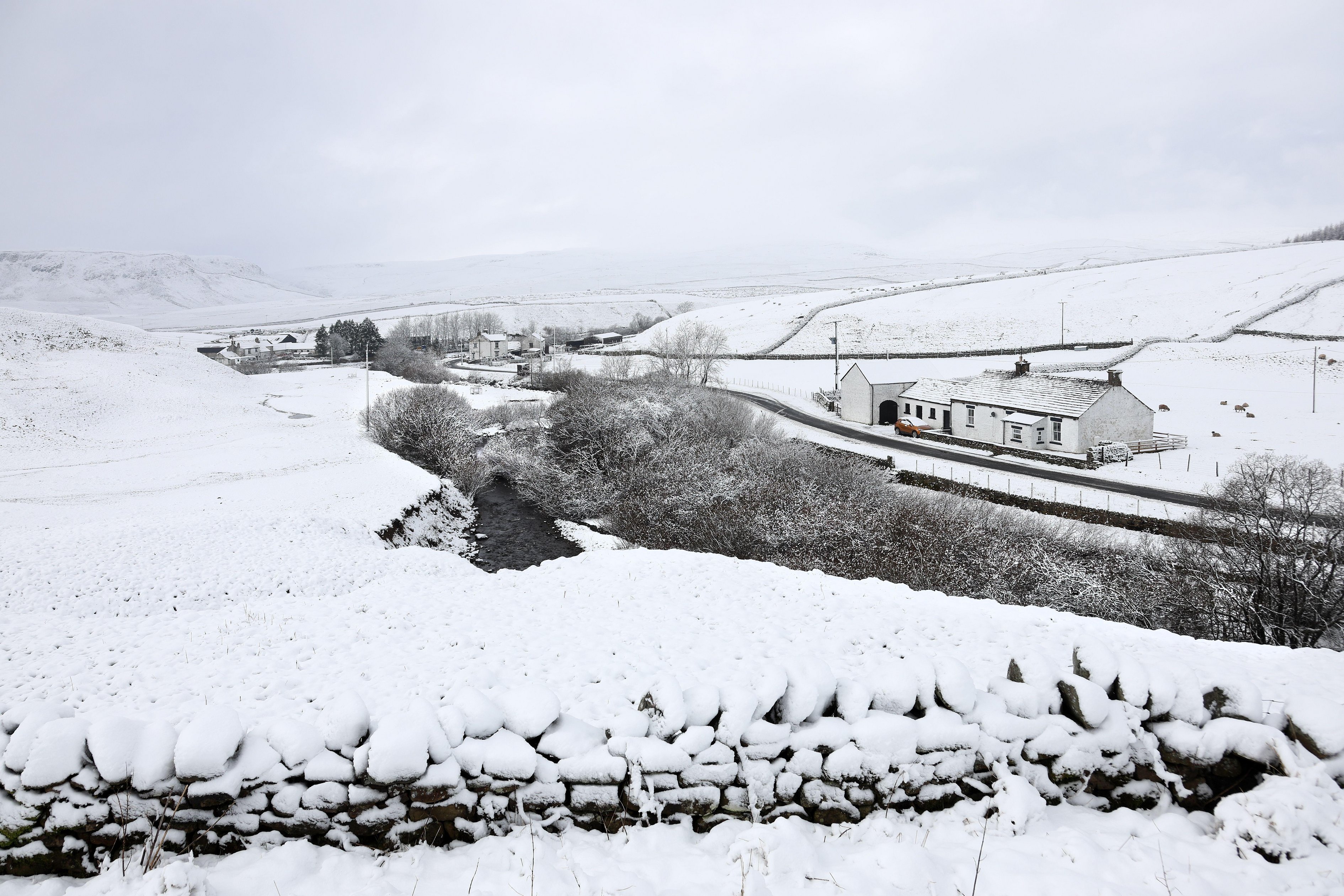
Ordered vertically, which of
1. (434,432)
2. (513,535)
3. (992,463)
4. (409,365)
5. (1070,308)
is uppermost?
(1070,308)

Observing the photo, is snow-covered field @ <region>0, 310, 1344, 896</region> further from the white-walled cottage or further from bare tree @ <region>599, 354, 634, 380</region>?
the white-walled cottage

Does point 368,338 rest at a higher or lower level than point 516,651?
higher

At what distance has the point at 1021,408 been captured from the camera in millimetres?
44219

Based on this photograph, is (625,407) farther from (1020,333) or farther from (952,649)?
(1020,333)

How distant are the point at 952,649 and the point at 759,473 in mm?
23755

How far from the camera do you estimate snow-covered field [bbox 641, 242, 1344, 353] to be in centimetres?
8662

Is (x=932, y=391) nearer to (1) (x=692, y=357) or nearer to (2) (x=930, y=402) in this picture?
(2) (x=930, y=402)

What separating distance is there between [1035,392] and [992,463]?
920cm

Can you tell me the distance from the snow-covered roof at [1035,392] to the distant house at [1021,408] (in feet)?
0.14

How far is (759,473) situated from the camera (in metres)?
33.6

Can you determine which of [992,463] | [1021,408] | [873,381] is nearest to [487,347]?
[873,381]

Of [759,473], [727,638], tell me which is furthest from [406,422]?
[727,638]

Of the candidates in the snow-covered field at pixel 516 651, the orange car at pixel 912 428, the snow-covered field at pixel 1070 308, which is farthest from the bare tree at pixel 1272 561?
the snow-covered field at pixel 1070 308

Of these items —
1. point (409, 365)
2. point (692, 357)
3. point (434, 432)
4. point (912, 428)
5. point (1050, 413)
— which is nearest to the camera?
point (1050, 413)
